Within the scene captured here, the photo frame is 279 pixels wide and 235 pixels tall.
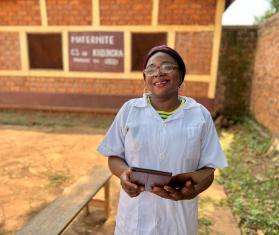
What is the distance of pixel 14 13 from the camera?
8523 millimetres

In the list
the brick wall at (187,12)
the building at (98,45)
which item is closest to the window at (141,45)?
the building at (98,45)

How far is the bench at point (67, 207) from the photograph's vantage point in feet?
8.55

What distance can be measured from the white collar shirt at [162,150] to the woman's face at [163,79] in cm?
10

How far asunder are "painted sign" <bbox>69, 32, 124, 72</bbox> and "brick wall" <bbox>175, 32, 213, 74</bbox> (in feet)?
5.56

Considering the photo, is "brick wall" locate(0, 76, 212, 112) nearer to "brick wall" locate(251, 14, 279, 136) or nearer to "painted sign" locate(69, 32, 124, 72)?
"painted sign" locate(69, 32, 124, 72)

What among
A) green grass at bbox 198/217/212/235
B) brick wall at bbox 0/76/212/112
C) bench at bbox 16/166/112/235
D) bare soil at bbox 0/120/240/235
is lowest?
bare soil at bbox 0/120/240/235

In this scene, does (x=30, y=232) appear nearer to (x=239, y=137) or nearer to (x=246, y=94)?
(x=239, y=137)

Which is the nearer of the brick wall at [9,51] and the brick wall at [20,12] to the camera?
the brick wall at [20,12]

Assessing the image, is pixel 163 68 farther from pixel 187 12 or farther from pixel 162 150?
pixel 187 12

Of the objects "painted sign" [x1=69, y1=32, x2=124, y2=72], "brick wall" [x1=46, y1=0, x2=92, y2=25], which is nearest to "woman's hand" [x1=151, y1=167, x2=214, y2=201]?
"painted sign" [x1=69, y1=32, x2=124, y2=72]

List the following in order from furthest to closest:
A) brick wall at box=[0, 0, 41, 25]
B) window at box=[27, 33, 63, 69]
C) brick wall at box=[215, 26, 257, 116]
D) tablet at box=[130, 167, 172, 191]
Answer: window at box=[27, 33, 63, 69] < brick wall at box=[215, 26, 257, 116] < brick wall at box=[0, 0, 41, 25] < tablet at box=[130, 167, 172, 191]

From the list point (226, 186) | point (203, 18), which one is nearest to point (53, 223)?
point (226, 186)

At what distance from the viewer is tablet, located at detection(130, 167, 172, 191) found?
4.73 ft

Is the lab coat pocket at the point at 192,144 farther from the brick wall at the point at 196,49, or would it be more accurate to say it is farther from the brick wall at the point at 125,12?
the brick wall at the point at 125,12
